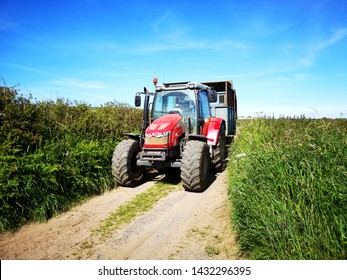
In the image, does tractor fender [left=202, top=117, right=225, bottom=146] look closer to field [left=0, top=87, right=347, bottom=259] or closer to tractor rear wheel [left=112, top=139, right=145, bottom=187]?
field [left=0, top=87, right=347, bottom=259]

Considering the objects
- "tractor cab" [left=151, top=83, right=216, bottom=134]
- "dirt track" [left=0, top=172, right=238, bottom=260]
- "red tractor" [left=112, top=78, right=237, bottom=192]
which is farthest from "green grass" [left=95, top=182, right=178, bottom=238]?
"tractor cab" [left=151, top=83, right=216, bottom=134]

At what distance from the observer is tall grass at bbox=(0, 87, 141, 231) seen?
358cm

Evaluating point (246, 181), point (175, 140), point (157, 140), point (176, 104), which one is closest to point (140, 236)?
point (246, 181)

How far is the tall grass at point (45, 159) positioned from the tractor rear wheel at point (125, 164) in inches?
14.3

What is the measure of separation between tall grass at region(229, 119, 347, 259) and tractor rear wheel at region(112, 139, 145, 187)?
8.06 feet

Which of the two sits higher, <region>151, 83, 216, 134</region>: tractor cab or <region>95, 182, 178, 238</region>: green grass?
<region>151, 83, 216, 134</region>: tractor cab

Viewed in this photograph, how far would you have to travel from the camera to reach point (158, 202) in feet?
14.2

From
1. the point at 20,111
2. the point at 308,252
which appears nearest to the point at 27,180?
the point at 20,111

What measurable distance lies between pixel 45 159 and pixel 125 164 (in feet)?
5.09

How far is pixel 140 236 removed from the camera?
10.3ft

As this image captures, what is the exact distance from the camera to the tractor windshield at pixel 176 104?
5.53m

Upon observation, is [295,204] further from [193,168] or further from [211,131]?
[211,131]

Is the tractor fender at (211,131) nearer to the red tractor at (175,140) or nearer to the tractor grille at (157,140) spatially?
the red tractor at (175,140)

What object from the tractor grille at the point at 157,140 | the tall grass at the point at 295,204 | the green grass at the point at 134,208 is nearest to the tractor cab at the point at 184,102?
the tractor grille at the point at 157,140
